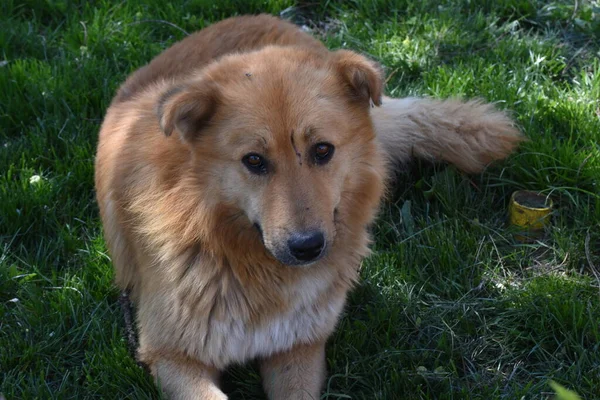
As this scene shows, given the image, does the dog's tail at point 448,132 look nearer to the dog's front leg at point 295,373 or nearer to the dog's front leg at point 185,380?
the dog's front leg at point 295,373

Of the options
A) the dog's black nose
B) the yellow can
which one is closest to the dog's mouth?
the dog's black nose

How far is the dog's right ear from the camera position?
9.27ft

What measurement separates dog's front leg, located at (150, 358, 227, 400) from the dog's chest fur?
4cm

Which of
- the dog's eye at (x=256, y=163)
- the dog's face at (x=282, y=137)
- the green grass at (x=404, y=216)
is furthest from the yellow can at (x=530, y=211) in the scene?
the dog's eye at (x=256, y=163)

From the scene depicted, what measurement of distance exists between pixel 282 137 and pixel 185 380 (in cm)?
107

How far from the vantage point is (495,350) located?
344 centimetres

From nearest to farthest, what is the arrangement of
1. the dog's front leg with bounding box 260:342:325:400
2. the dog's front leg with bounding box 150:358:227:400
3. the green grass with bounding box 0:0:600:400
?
the dog's front leg with bounding box 150:358:227:400 < the dog's front leg with bounding box 260:342:325:400 < the green grass with bounding box 0:0:600:400

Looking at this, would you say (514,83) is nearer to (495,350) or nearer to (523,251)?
(523,251)

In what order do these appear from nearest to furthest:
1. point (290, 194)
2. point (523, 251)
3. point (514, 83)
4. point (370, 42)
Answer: point (290, 194) → point (523, 251) → point (514, 83) → point (370, 42)

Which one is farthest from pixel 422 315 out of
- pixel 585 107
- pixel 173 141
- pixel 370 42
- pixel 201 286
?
pixel 370 42

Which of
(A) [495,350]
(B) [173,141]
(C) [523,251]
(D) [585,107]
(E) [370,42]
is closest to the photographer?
(B) [173,141]

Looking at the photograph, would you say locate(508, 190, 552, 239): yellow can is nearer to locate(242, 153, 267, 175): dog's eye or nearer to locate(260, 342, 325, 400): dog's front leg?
locate(260, 342, 325, 400): dog's front leg

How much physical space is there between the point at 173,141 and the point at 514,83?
2.60 meters

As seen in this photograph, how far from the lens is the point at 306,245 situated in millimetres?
2742
